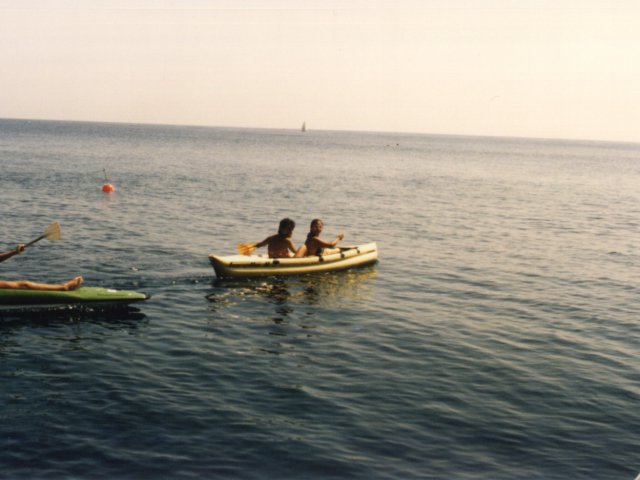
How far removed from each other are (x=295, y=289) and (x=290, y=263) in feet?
3.88

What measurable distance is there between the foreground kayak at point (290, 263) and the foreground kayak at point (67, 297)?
334 cm

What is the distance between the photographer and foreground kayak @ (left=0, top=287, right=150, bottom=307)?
42.7ft

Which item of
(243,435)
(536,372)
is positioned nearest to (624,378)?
(536,372)

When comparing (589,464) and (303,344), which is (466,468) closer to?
(589,464)

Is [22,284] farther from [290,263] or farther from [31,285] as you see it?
[290,263]

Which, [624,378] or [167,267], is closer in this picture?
[624,378]

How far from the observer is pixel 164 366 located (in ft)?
36.3

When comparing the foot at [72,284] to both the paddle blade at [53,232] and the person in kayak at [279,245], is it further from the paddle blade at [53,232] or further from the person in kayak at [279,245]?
the person in kayak at [279,245]

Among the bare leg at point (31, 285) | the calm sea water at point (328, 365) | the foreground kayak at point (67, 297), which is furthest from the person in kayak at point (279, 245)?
the bare leg at point (31, 285)

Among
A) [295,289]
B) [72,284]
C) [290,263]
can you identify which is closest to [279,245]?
[290,263]

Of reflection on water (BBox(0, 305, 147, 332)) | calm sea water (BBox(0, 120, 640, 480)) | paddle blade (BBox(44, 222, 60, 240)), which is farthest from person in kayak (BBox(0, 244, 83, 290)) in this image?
paddle blade (BBox(44, 222, 60, 240))

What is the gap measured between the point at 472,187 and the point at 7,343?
47.9 m

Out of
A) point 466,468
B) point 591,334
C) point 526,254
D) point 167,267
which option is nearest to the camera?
point 466,468

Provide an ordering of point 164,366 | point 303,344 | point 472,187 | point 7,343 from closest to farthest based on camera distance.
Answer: point 164,366 < point 7,343 < point 303,344 < point 472,187
